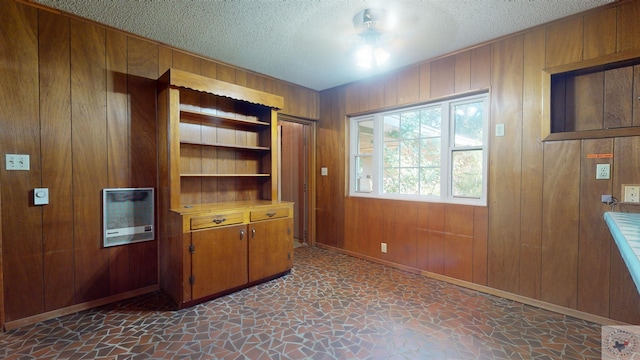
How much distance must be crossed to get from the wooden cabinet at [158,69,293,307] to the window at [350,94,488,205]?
133cm

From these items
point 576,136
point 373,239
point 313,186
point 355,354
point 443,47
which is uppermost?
point 443,47

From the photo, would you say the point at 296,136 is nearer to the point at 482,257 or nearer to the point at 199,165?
the point at 199,165

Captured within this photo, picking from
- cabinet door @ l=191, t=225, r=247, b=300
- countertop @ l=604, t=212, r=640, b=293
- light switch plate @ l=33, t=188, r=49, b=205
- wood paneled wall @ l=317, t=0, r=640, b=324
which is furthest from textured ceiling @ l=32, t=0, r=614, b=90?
cabinet door @ l=191, t=225, r=247, b=300

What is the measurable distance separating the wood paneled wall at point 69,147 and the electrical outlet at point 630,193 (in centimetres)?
413

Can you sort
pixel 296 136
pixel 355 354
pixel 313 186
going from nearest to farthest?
pixel 355 354
pixel 313 186
pixel 296 136

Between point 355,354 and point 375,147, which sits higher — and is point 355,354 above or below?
below

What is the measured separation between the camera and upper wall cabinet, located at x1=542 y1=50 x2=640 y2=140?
2.10m

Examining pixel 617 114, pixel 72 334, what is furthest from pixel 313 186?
pixel 617 114

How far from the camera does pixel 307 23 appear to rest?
7.85 feet

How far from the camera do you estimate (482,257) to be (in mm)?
2777

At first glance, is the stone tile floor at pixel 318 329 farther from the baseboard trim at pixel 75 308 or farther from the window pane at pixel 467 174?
the window pane at pixel 467 174

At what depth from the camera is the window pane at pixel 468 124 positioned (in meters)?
2.88

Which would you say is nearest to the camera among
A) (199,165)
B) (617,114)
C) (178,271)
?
(617,114)

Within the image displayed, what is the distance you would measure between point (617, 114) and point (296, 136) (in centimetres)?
385
